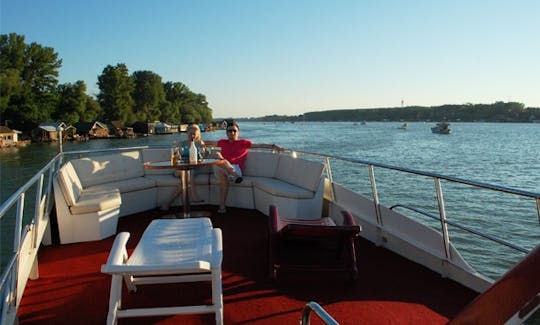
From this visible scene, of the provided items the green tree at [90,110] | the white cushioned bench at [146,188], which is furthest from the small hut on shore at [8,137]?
the white cushioned bench at [146,188]

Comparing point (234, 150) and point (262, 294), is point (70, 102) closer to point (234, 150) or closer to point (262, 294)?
point (234, 150)

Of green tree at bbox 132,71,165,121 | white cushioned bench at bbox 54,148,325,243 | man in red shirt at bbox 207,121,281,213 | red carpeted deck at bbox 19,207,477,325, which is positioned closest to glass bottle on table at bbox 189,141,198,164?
man in red shirt at bbox 207,121,281,213

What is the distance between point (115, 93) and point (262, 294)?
85776mm

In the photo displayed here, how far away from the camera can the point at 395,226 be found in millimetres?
3982

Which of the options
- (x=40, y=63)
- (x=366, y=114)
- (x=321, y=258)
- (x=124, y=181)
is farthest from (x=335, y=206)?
(x=366, y=114)

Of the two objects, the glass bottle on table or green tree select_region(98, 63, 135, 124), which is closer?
the glass bottle on table

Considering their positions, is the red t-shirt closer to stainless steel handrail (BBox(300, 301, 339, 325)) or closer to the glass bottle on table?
the glass bottle on table

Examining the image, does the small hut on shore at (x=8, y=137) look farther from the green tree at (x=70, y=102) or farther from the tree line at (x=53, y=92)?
the green tree at (x=70, y=102)

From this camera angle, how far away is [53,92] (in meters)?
67.8

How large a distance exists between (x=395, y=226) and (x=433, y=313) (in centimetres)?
132

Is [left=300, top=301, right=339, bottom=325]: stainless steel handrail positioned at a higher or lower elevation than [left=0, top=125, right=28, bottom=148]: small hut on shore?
higher

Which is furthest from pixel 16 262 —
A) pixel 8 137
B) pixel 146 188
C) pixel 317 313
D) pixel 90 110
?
pixel 90 110

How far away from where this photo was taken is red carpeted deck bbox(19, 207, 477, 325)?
8.87ft

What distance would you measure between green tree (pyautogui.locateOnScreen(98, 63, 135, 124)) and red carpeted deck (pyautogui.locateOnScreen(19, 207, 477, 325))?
83493 millimetres
